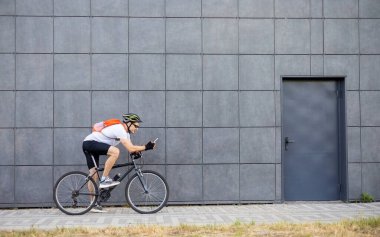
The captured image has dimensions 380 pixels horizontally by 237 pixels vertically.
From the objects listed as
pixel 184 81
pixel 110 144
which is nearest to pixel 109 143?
pixel 110 144

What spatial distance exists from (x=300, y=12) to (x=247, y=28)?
3.71 ft

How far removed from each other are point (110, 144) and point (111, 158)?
333mm

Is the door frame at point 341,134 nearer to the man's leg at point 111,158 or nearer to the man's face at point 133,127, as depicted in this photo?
the man's face at point 133,127

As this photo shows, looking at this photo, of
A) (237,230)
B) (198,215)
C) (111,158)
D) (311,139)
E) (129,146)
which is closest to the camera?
(237,230)

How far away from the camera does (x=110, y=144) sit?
1212cm

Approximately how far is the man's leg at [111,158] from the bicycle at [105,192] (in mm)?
183

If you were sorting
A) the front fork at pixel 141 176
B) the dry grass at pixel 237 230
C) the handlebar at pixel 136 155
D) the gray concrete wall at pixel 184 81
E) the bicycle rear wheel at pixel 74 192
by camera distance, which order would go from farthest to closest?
the gray concrete wall at pixel 184 81, the handlebar at pixel 136 155, the front fork at pixel 141 176, the bicycle rear wheel at pixel 74 192, the dry grass at pixel 237 230

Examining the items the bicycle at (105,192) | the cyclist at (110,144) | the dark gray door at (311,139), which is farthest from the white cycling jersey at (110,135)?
the dark gray door at (311,139)

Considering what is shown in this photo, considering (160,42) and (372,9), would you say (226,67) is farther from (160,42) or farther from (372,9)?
(372,9)

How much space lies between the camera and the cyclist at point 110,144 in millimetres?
11834

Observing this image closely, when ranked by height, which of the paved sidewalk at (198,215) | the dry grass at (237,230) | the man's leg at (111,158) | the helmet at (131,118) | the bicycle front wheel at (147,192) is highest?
the helmet at (131,118)

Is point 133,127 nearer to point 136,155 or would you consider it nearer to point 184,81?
point 136,155

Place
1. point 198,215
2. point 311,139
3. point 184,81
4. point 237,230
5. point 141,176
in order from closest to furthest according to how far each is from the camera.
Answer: point 237,230
point 198,215
point 141,176
point 184,81
point 311,139

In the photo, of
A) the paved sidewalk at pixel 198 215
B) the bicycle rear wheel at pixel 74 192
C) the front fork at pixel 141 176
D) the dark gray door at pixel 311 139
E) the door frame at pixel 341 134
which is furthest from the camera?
the dark gray door at pixel 311 139
